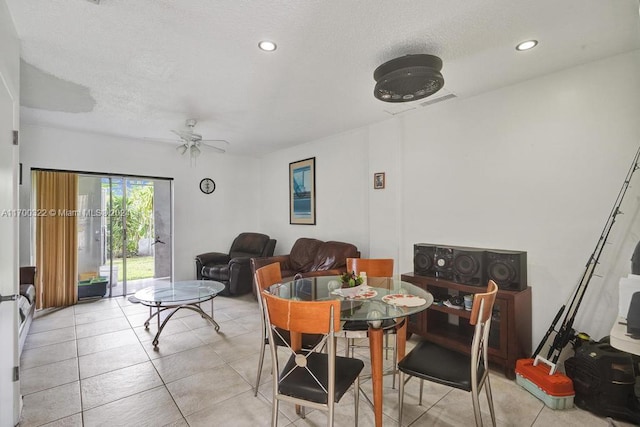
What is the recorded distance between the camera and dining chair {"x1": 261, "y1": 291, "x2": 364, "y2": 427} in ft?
4.91

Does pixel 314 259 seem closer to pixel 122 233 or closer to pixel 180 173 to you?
pixel 180 173

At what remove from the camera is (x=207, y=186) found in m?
5.83

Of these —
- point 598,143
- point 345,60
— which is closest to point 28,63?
point 345,60

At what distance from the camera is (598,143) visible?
7.99 feet

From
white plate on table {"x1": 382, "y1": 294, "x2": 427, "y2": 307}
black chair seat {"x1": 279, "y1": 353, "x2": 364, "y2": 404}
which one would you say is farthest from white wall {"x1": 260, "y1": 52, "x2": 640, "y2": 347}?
black chair seat {"x1": 279, "y1": 353, "x2": 364, "y2": 404}

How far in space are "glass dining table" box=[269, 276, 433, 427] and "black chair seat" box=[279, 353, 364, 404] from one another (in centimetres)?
17

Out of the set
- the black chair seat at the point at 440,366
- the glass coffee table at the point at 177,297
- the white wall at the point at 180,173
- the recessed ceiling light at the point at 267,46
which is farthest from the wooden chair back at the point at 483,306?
the white wall at the point at 180,173

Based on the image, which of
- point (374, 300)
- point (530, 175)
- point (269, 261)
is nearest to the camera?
point (374, 300)

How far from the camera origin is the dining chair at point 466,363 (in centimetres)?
A: 166

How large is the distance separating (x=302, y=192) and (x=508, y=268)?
11.4ft

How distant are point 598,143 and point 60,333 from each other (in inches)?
222

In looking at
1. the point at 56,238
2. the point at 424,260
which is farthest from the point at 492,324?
the point at 56,238

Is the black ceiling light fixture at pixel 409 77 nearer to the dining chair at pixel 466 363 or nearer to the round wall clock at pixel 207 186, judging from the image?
the dining chair at pixel 466 363

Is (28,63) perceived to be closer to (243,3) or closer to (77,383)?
(243,3)
